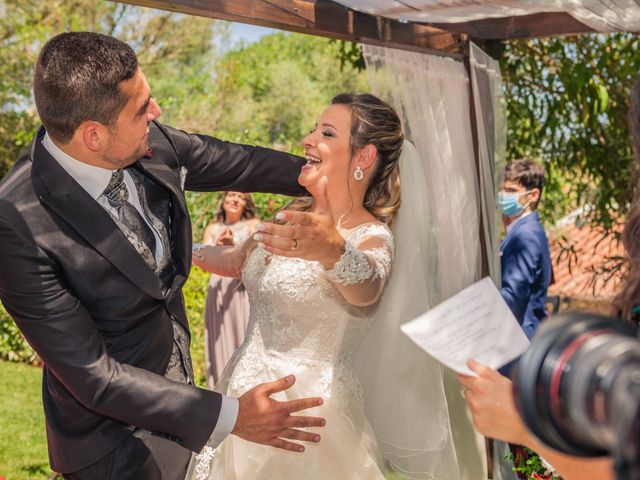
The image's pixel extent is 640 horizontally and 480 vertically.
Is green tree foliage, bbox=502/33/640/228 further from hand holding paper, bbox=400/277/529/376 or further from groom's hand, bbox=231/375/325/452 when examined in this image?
hand holding paper, bbox=400/277/529/376

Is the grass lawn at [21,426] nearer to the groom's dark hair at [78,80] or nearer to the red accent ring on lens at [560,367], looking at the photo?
the groom's dark hair at [78,80]

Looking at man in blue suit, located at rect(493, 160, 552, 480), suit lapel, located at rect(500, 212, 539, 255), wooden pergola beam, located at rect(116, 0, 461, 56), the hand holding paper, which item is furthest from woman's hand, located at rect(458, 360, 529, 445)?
suit lapel, located at rect(500, 212, 539, 255)

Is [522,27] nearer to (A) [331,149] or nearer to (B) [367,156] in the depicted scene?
(B) [367,156]

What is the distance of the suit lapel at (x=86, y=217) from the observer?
7.52ft

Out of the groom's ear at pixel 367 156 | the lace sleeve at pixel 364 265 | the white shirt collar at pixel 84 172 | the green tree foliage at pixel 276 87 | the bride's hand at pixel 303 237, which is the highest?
the green tree foliage at pixel 276 87

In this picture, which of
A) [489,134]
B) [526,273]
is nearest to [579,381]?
[489,134]

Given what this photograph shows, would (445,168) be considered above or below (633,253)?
above

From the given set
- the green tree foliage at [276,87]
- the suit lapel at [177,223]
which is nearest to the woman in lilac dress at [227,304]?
the suit lapel at [177,223]

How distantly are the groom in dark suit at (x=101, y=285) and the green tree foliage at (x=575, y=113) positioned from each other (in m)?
4.59

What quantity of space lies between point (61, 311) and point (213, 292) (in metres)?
4.55

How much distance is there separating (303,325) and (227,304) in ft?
12.3

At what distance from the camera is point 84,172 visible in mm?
2420

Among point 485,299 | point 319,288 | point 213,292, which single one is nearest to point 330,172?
point 319,288

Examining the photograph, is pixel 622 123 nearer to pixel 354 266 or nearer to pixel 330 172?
pixel 330 172
